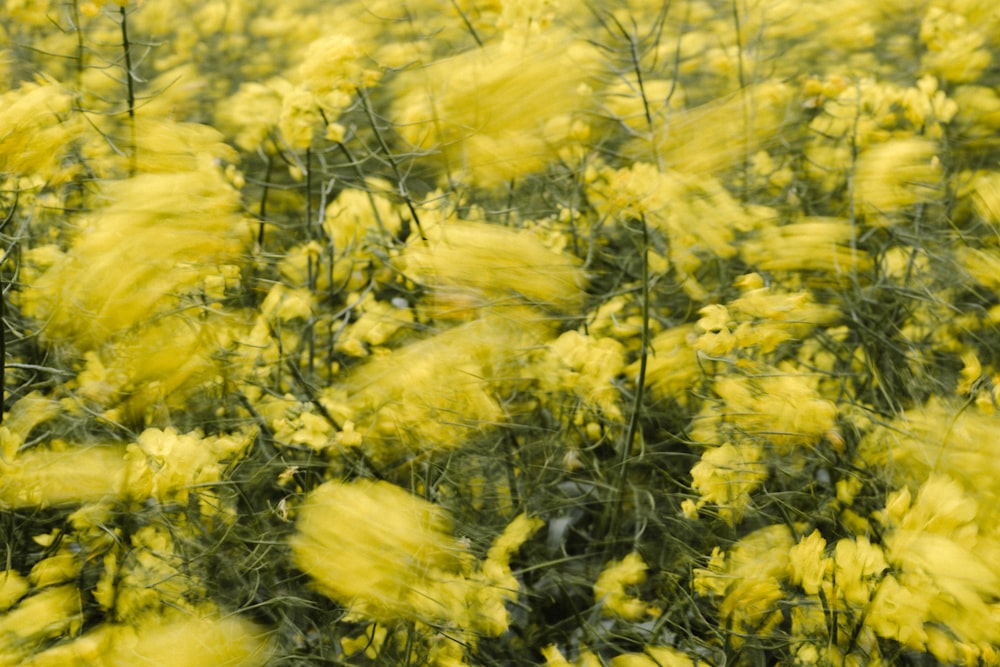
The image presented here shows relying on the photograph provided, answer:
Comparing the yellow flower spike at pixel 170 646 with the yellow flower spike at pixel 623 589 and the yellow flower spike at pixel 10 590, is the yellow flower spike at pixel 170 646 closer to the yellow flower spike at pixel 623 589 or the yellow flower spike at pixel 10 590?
the yellow flower spike at pixel 10 590

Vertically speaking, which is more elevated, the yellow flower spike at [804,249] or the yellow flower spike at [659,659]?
the yellow flower spike at [804,249]

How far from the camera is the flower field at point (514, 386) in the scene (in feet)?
3.50

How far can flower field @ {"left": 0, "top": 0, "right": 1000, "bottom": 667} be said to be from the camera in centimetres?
107

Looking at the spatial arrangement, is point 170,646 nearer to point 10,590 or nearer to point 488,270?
point 10,590

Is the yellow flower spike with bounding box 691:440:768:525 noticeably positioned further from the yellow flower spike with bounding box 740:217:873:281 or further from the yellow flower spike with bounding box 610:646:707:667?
the yellow flower spike with bounding box 740:217:873:281

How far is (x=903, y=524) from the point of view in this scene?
984 millimetres

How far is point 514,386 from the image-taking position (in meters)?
1.46

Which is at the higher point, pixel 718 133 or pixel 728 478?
pixel 718 133

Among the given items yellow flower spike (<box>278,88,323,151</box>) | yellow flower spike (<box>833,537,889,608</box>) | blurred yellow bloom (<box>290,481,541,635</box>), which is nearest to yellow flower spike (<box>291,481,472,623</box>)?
blurred yellow bloom (<box>290,481,541,635</box>)

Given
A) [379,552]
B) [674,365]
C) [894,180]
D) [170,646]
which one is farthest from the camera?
[894,180]

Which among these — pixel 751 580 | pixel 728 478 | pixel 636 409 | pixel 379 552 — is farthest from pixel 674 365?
pixel 379 552

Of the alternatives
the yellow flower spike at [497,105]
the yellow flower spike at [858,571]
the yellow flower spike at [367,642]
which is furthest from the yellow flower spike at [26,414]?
the yellow flower spike at [858,571]

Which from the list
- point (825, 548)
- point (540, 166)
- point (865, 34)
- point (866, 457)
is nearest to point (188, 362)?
point (540, 166)

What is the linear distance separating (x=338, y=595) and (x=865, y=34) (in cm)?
208
